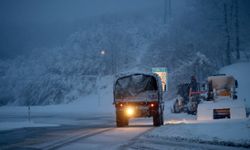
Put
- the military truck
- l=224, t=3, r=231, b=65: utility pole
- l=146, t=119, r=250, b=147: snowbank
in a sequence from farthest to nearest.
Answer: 1. l=224, t=3, r=231, b=65: utility pole
2. the military truck
3. l=146, t=119, r=250, b=147: snowbank

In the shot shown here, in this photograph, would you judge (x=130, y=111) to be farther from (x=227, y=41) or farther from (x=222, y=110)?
(x=227, y=41)

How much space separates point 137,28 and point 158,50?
21.9 metres

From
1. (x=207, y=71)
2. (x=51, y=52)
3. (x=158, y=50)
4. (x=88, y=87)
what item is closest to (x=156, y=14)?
(x=51, y=52)

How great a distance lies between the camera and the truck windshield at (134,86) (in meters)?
24.7

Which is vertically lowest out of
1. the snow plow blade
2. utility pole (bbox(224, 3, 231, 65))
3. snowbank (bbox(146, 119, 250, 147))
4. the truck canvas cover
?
snowbank (bbox(146, 119, 250, 147))

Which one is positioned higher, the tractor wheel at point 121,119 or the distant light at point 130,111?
the distant light at point 130,111

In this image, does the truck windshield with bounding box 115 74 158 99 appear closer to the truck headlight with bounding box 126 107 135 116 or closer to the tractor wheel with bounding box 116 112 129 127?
the truck headlight with bounding box 126 107 135 116

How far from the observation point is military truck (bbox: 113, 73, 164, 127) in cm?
2394

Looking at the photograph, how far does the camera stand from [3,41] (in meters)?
115

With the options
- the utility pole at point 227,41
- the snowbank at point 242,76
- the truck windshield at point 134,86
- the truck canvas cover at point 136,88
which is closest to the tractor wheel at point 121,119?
the truck canvas cover at point 136,88

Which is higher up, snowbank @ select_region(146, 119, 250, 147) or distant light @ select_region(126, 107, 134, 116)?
distant light @ select_region(126, 107, 134, 116)

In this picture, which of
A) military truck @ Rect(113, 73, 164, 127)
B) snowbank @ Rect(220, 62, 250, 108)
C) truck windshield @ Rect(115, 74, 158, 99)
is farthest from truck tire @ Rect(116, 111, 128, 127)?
snowbank @ Rect(220, 62, 250, 108)

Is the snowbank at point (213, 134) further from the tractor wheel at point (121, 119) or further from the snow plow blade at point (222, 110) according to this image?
the snow plow blade at point (222, 110)

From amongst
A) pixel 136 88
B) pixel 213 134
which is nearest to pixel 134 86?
pixel 136 88
